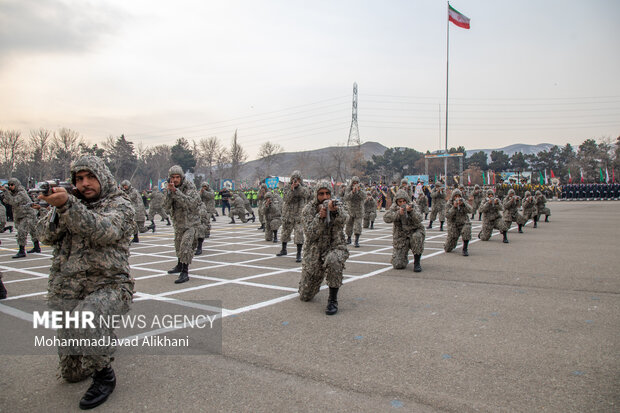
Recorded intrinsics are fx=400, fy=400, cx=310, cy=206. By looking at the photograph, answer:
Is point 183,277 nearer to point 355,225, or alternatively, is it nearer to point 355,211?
point 355,225

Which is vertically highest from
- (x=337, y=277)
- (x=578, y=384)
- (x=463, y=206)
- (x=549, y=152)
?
(x=549, y=152)

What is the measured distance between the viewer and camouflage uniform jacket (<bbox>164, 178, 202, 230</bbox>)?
288 inches

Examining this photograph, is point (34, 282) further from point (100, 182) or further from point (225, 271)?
point (100, 182)

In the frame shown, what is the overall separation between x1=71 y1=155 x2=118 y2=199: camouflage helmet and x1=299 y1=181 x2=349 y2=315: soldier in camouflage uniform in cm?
269

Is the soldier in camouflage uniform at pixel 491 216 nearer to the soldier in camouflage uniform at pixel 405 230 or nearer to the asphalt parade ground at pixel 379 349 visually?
the asphalt parade ground at pixel 379 349

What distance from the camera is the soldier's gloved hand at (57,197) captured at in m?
2.76

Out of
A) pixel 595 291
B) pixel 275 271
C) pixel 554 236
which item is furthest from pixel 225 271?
pixel 554 236

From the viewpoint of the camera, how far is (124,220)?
11.0 feet

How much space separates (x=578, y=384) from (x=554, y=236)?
458 inches

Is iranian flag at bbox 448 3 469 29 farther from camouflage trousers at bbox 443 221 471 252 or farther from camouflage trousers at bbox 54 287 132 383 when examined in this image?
camouflage trousers at bbox 54 287 132 383

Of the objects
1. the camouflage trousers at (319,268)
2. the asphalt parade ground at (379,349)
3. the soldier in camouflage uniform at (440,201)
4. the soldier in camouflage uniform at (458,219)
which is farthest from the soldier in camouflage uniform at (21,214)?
the soldier in camouflage uniform at (440,201)

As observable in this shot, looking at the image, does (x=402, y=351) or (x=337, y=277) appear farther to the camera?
(x=337, y=277)

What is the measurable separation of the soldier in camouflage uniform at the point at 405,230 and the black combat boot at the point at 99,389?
565cm

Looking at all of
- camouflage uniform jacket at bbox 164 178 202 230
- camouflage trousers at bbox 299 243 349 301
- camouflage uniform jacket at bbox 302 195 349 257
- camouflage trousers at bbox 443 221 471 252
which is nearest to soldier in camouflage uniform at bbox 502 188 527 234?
camouflage trousers at bbox 443 221 471 252
